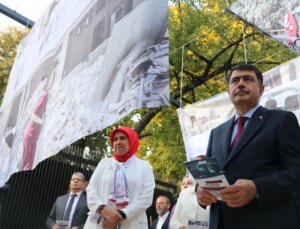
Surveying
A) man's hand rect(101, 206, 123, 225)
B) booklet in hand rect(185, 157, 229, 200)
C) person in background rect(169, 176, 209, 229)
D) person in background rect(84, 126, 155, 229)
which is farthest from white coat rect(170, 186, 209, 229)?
booklet in hand rect(185, 157, 229, 200)

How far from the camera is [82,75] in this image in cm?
415

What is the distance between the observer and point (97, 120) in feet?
11.0

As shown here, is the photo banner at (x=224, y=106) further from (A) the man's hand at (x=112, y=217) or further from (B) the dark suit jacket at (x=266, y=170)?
(B) the dark suit jacket at (x=266, y=170)

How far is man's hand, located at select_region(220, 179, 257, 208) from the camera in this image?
1.46m

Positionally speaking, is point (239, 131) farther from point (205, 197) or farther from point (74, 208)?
point (74, 208)

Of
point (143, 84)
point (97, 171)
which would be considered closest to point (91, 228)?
point (97, 171)

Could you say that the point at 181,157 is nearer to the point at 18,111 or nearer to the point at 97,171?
the point at 18,111

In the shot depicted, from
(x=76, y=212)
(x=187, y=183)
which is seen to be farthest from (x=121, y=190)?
(x=76, y=212)

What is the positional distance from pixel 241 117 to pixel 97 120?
180 cm

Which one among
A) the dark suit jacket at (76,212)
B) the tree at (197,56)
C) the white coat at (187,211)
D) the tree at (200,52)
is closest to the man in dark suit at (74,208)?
the dark suit jacket at (76,212)

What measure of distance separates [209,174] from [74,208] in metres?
3.13

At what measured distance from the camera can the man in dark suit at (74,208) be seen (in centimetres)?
415

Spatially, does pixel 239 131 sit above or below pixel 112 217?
above

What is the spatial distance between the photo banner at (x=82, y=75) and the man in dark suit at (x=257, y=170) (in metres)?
1.03
